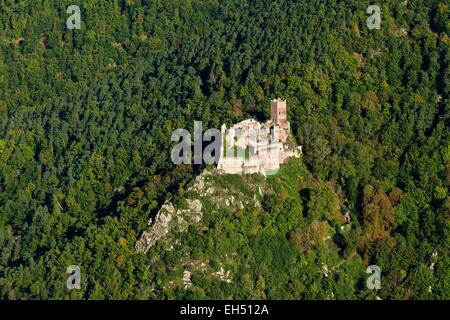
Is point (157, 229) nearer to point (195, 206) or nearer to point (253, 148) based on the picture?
point (195, 206)

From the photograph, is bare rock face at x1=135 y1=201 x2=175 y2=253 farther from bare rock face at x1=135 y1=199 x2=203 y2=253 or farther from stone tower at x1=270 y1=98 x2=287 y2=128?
stone tower at x1=270 y1=98 x2=287 y2=128

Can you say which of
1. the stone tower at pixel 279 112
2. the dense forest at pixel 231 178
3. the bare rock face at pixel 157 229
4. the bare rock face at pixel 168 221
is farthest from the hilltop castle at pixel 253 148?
the bare rock face at pixel 157 229

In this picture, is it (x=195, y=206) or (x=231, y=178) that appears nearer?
(x=195, y=206)

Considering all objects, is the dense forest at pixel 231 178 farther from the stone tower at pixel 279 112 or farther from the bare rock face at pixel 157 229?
the stone tower at pixel 279 112

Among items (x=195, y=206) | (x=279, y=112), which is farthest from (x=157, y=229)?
(x=279, y=112)

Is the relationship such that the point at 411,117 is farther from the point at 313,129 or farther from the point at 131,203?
the point at 131,203

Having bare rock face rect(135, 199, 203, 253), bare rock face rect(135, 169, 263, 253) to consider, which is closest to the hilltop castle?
bare rock face rect(135, 169, 263, 253)

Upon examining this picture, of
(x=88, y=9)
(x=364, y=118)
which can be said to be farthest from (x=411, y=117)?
(x=88, y=9)

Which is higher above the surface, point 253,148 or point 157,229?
point 253,148
